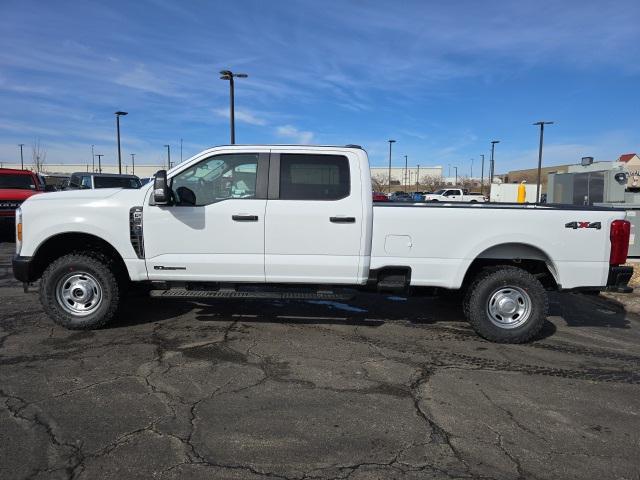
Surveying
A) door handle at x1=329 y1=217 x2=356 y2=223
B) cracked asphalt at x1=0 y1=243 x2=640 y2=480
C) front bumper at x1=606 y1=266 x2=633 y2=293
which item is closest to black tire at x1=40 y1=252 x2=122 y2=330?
cracked asphalt at x1=0 y1=243 x2=640 y2=480

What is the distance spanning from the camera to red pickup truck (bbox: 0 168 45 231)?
1307 centimetres

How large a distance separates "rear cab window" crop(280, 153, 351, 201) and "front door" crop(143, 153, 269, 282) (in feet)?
0.82

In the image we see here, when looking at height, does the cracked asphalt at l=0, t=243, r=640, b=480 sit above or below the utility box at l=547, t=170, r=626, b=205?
below

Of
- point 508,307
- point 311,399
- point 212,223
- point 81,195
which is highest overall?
point 81,195

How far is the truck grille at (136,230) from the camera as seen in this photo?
18.1ft

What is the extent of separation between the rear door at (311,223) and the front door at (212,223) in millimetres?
145

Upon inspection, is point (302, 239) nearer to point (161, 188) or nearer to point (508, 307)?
point (161, 188)

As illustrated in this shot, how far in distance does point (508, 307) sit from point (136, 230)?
4.28 meters

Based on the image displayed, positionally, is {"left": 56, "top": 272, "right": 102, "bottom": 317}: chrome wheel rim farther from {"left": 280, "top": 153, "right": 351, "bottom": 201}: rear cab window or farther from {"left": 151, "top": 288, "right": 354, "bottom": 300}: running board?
{"left": 280, "top": 153, "right": 351, "bottom": 201}: rear cab window

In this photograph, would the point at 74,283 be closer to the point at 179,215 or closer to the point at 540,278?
the point at 179,215

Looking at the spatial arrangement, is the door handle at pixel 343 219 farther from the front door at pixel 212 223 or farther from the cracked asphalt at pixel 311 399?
the cracked asphalt at pixel 311 399

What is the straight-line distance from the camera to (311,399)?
4.04 meters

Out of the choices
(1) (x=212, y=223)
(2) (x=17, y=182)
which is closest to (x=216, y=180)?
(1) (x=212, y=223)

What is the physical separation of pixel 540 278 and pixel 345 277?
2439 mm
